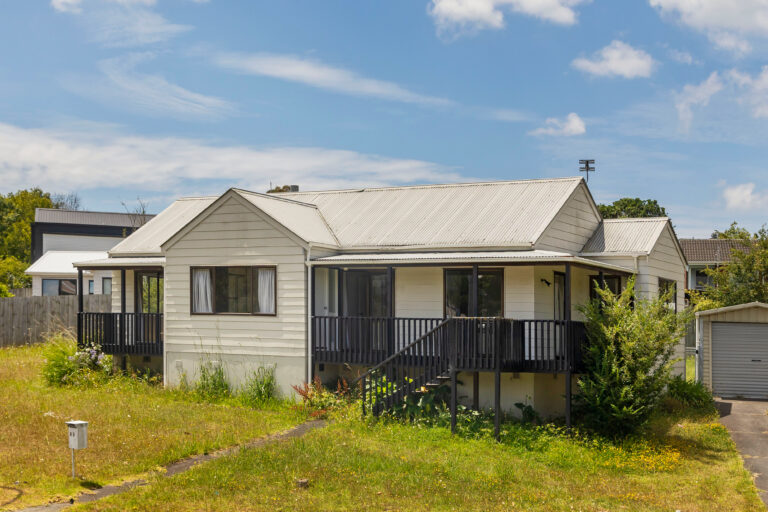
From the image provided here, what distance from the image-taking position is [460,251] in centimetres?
2009

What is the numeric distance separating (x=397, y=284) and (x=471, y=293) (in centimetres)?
199

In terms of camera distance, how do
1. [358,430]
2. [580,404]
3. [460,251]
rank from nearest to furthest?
1. [358,430]
2. [580,404]
3. [460,251]

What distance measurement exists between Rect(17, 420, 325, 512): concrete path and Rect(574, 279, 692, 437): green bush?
592 cm

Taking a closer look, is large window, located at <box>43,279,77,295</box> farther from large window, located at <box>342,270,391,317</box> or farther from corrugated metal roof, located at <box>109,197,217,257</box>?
large window, located at <box>342,270,391,317</box>

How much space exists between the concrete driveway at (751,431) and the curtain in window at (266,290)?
11.4 metres

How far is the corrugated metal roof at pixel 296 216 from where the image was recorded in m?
20.7

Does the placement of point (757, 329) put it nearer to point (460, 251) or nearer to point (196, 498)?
point (460, 251)

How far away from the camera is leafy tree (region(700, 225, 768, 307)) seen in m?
31.5

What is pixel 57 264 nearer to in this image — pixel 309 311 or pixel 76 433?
pixel 309 311

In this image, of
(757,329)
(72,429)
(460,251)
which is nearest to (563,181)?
(460,251)

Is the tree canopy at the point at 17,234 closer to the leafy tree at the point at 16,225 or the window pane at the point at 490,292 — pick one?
the leafy tree at the point at 16,225

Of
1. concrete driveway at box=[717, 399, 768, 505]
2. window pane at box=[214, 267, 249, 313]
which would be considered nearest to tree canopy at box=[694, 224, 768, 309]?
concrete driveway at box=[717, 399, 768, 505]

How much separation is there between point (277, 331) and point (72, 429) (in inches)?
305

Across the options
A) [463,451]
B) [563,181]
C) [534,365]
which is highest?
[563,181]
